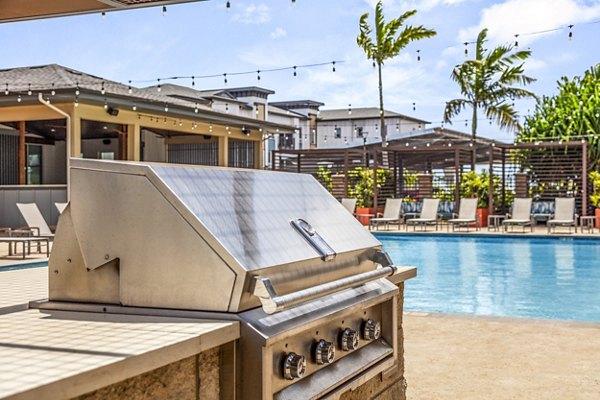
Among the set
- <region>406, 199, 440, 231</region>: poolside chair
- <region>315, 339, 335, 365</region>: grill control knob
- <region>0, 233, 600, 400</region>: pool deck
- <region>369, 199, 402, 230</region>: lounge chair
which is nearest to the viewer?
<region>315, 339, 335, 365</region>: grill control knob

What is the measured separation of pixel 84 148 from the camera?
22.5 m

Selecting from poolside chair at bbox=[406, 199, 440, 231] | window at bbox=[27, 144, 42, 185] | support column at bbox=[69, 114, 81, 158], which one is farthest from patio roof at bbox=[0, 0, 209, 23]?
window at bbox=[27, 144, 42, 185]

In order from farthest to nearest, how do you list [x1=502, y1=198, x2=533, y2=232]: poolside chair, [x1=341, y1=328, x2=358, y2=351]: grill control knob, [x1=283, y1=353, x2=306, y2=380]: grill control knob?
1. [x1=502, y1=198, x2=533, y2=232]: poolside chair
2. [x1=341, y1=328, x2=358, y2=351]: grill control knob
3. [x1=283, y1=353, x2=306, y2=380]: grill control knob

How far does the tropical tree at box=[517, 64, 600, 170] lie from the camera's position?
861 inches

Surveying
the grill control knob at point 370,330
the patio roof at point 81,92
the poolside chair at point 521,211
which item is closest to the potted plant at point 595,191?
the poolside chair at point 521,211

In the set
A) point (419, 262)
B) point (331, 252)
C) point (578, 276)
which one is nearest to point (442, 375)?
point (331, 252)

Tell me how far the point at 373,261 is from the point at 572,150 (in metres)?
20.2

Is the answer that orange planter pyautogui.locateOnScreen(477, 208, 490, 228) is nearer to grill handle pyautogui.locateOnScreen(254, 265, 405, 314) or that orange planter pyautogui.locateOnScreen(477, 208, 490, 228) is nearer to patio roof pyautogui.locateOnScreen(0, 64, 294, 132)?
patio roof pyautogui.locateOnScreen(0, 64, 294, 132)

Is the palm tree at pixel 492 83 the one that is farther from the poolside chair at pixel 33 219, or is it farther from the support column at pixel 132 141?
the poolside chair at pixel 33 219

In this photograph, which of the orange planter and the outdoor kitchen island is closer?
the outdoor kitchen island

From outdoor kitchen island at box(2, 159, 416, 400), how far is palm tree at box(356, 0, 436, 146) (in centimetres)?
2267

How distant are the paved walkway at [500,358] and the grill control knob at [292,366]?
2.20 meters

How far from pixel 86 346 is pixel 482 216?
20.1 m

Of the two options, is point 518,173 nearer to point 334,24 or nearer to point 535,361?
point 535,361
